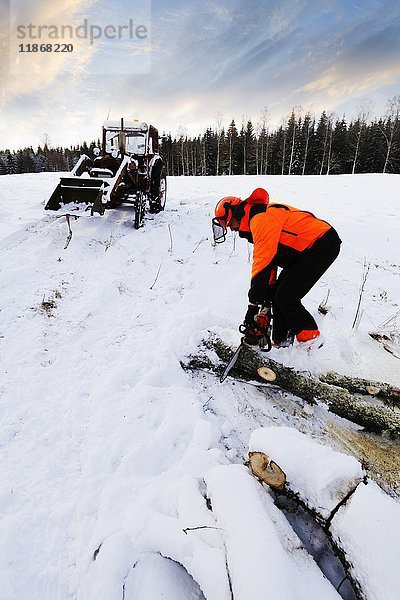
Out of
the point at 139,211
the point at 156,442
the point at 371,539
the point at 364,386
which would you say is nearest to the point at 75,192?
the point at 139,211

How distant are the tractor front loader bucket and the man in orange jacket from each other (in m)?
4.26

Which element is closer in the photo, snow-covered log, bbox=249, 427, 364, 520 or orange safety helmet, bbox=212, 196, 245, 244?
snow-covered log, bbox=249, 427, 364, 520

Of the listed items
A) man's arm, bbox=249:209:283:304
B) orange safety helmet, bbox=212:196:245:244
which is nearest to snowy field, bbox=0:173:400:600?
man's arm, bbox=249:209:283:304

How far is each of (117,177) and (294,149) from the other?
34.6 metres

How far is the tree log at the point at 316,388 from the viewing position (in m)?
2.41

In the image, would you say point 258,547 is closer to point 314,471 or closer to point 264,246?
point 314,471

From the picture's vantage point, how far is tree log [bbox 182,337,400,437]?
2412mm

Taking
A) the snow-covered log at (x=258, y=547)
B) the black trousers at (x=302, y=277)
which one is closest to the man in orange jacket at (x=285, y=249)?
the black trousers at (x=302, y=277)

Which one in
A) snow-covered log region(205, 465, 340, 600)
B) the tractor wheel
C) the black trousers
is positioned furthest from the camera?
the tractor wheel

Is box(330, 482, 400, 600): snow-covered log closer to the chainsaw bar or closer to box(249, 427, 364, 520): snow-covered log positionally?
box(249, 427, 364, 520): snow-covered log

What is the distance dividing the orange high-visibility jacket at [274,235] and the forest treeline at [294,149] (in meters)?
31.7

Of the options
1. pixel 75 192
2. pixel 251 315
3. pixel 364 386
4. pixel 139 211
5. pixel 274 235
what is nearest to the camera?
pixel 364 386

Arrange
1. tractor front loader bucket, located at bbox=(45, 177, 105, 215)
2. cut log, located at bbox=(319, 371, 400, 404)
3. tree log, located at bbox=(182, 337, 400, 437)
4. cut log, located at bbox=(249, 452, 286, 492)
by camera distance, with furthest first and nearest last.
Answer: tractor front loader bucket, located at bbox=(45, 177, 105, 215), cut log, located at bbox=(319, 371, 400, 404), tree log, located at bbox=(182, 337, 400, 437), cut log, located at bbox=(249, 452, 286, 492)

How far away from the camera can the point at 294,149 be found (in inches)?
1409
